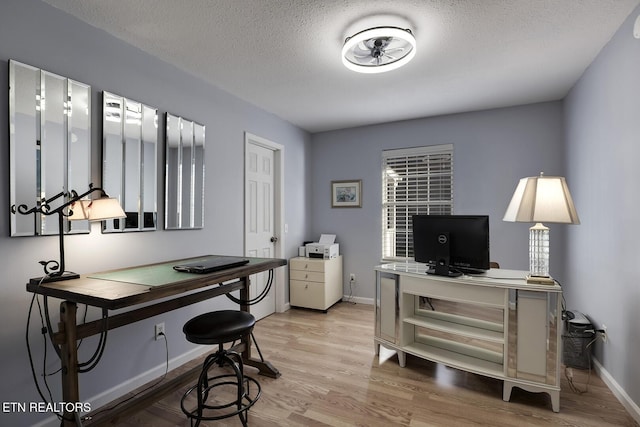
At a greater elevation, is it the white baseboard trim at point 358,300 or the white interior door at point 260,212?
the white interior door at point 260,212

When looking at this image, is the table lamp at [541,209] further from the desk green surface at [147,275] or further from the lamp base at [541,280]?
the desk green surface at [147,275]

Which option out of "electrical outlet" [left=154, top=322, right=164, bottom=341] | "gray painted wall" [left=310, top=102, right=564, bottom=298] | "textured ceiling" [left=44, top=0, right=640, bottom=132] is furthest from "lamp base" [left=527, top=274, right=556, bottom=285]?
"electrical outlet" [left=154, top=322, right=164, bottom=341]

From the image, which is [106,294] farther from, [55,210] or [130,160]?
[130,160]

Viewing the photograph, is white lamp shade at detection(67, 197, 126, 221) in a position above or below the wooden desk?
above

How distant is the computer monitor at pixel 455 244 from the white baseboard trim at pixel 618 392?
1116 millimetres

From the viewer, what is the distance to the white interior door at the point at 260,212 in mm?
3675

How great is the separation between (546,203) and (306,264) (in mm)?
2841

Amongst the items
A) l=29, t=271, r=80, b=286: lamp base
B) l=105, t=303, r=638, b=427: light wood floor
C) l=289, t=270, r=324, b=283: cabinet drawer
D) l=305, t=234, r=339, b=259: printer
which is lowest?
l=105, t=303, r=638, b=427: light wood floor

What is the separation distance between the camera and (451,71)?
2.81 meters

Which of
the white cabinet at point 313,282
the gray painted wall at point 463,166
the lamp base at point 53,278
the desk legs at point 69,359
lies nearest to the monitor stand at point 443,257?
the gray painted wall at point 463,166

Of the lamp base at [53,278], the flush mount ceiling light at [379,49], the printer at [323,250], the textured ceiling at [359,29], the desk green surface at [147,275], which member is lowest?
the printer at [323,250]

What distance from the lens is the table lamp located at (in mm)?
2012

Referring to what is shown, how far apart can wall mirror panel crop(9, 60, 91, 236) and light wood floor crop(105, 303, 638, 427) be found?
1401mm

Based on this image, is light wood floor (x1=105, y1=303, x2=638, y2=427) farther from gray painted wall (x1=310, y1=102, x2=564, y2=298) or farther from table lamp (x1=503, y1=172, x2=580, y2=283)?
gray painted wall (x1=310, y1=102, x2=564, y2=298)
